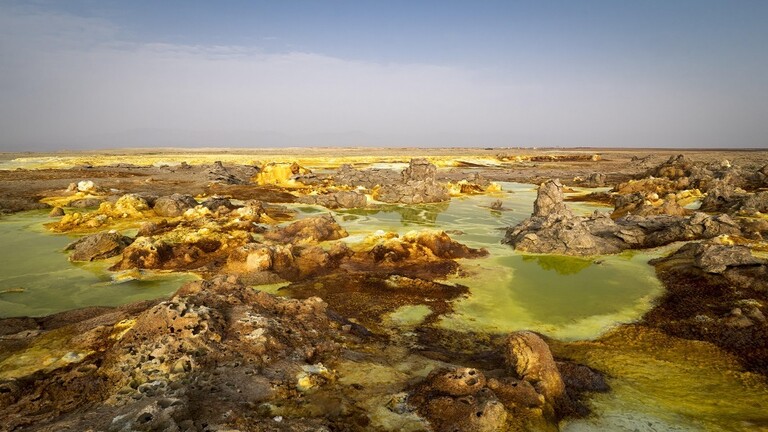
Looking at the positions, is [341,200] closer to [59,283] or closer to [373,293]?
[373,293]

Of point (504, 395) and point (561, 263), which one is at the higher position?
point (504, 395)

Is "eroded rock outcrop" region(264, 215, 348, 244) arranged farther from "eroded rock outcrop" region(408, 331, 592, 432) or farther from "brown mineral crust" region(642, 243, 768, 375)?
"eroded rock outcrop" region(408, 331, 592, 432)

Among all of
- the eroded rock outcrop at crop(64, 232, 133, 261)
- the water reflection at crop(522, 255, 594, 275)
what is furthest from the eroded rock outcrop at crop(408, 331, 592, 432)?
the eroded rock outcrop at crop(64, 232, 133, 261)

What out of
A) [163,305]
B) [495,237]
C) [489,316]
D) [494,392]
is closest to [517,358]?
[494,392]

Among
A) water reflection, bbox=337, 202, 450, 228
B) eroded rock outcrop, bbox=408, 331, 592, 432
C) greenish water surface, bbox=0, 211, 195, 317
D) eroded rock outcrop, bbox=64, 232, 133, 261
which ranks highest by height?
eroded rock outcrop, bbox=408, 331, 592, 432

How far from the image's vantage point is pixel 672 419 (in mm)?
5629

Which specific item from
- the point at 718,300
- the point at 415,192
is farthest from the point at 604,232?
the point at 415,192

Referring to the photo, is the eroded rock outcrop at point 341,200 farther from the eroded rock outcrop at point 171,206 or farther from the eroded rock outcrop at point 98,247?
the eroded rock outcrop at point 98,247

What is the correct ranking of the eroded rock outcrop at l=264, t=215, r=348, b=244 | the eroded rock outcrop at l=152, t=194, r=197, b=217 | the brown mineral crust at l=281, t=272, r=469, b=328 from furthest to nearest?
the eroded rock outcrop at l=152, t=194, r=197, b=217, the eroded rock outcrop at l=264, t=215, r=348, b=244, the brown mineral crust at l=281, t=272, r=469, b=328

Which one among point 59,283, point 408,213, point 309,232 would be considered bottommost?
point 59,283

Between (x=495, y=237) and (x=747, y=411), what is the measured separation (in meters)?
12.6

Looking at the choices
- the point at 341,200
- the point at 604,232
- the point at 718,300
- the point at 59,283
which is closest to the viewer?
the point at 718,300

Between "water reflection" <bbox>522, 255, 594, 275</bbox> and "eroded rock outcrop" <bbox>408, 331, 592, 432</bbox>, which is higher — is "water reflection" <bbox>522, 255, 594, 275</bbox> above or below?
below

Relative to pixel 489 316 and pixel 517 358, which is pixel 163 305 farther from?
pixel 489 316
